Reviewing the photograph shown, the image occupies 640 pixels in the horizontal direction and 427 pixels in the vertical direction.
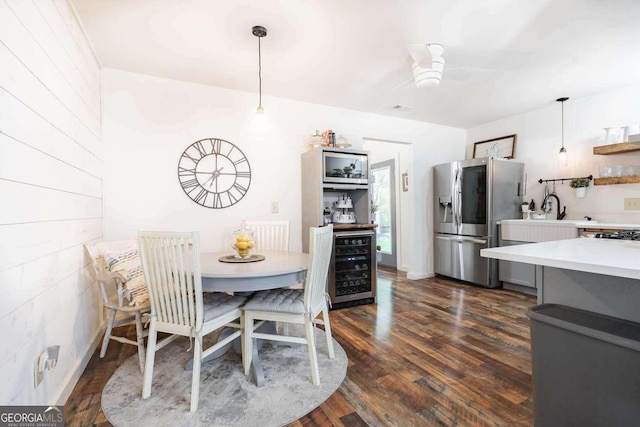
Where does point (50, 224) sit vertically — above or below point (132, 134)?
below

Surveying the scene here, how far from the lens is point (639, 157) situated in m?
3.19

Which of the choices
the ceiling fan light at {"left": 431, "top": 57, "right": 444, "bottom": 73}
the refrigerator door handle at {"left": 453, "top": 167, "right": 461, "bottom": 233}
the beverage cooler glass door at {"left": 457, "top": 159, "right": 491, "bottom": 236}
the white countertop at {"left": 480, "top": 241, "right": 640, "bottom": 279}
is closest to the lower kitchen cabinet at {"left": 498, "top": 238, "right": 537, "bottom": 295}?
the beverage cooler glass door at {"left": 457, "top": 159, "right": 491, "bottom": 236}

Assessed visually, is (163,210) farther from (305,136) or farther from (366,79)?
(366,79)

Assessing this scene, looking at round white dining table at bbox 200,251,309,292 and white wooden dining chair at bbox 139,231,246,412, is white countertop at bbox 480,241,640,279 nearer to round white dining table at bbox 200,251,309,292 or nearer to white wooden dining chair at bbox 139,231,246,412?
round white dining table at bbox 200,251,309,292

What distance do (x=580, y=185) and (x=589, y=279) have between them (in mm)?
3109

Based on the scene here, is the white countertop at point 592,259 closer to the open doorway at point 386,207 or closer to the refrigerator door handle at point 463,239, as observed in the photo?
the refrigerator door handle at point 463,239

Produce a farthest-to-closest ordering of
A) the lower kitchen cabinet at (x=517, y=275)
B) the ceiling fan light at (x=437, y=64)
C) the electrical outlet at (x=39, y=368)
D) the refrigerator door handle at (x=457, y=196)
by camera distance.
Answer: the refrigerator door handle at (x=457, y=196) → the lower kitchen cabinet at (x=517, y=275) → the ceiling fan light at (x=437, y=64) → the electrical outlet at (x=39, y=368)

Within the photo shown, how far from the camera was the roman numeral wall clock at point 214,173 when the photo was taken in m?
3.01

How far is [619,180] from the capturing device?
323cm

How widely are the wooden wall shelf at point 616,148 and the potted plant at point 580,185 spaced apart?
1.15ft

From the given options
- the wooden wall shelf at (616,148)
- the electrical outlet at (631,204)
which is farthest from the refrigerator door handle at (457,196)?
Answer: the electrical outlet at (631,204)

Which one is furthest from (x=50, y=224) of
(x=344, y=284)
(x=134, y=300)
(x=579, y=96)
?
(x=579, y=96)

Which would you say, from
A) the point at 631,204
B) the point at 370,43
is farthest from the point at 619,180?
the point at 370,43

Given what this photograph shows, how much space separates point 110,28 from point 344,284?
302 cm
